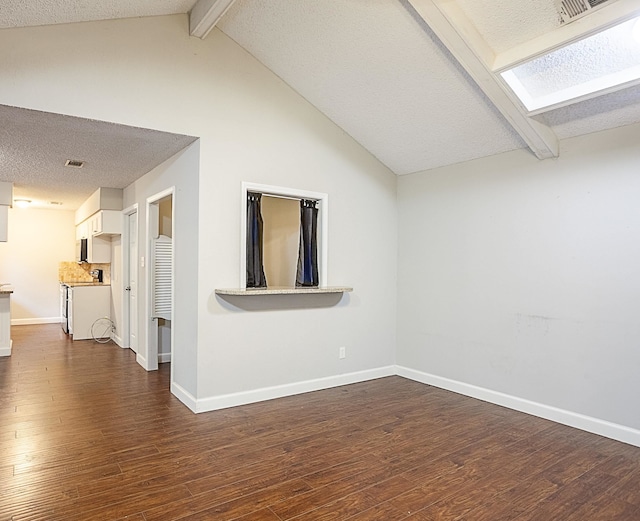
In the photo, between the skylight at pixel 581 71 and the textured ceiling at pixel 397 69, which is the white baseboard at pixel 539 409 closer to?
the textured ceiling at pixel 397 69

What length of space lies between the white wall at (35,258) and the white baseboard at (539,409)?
25.7 ft

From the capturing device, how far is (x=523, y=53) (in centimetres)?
285

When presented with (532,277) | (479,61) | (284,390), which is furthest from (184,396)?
(479,61)

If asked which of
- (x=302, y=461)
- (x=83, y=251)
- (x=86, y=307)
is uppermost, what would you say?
(x=83, y=251)

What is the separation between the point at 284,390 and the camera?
4.13 metres

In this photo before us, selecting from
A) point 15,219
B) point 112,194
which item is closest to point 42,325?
point 15,219

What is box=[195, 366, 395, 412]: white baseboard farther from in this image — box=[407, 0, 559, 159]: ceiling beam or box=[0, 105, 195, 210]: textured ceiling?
box=[407, 0, 559, 159]: ceiling beam

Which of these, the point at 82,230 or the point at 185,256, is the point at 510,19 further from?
the point at 82,230

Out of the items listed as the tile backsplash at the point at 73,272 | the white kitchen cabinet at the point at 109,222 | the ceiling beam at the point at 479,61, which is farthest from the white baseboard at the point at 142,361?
the ceiling beam at the point at 479,61

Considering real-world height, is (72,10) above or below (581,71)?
above

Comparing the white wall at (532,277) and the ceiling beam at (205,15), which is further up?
the ceiling beam at (205,15)

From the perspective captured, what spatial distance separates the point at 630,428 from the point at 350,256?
277 centimetres

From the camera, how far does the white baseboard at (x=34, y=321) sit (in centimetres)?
859

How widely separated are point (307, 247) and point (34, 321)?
7366 millimetres
